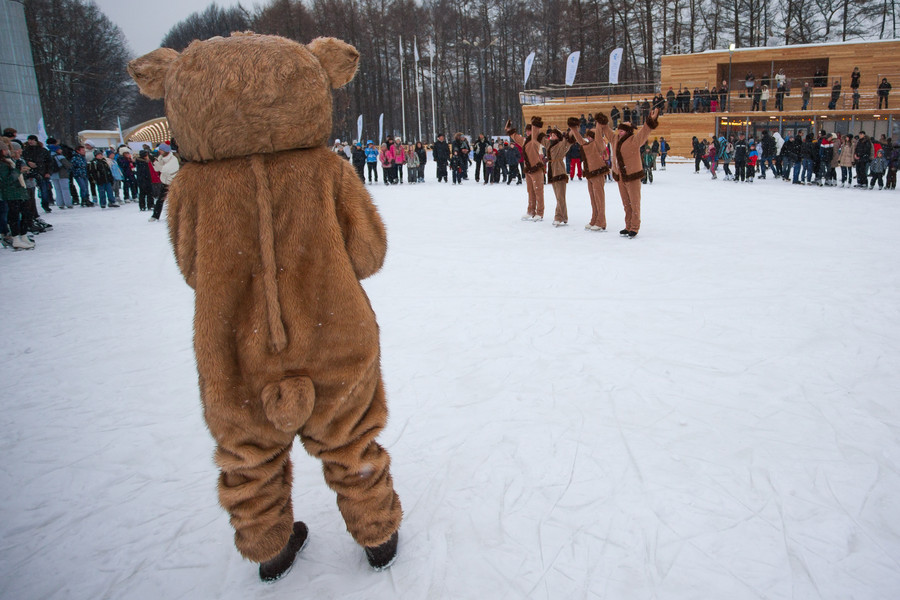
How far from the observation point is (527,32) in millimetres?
45750

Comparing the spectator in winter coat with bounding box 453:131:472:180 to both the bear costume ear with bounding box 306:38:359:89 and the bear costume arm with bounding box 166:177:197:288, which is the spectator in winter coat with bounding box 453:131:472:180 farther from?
the bear costume arm with bounding box 166:177:197:288

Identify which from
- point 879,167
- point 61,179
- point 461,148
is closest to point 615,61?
point 461,148

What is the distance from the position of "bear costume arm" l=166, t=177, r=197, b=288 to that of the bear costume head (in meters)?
0.13

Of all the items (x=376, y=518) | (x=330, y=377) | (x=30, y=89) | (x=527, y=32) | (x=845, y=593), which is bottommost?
(x=845, y=593)

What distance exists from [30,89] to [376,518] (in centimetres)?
2774

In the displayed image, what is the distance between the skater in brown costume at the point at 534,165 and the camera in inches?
376

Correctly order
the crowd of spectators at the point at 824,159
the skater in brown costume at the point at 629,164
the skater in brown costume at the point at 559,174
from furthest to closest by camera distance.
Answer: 1. the crowd of spectators at the point at 824,159
2. the skater in brown costume at the point at 559,174
3. the skater in brown costume at the point at 629,164

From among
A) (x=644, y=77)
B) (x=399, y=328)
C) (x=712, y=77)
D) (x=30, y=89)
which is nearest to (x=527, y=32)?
(x=644, y=77)

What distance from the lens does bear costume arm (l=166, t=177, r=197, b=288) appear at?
5.27ft

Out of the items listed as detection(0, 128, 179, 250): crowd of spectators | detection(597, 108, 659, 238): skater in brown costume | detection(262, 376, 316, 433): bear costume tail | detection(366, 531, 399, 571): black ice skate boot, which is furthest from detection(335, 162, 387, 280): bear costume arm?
detection(0, 128, 179, 250): crowd of spectators

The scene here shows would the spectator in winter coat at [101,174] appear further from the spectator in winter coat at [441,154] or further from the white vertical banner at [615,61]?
the white vertical banner at [615,61]

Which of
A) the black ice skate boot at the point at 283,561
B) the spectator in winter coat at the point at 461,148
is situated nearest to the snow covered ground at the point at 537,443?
the black ice skate boot at the point at 283,561

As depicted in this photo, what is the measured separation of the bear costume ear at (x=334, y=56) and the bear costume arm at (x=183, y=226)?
22.4 inches

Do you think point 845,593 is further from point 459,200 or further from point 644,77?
point 644,77
